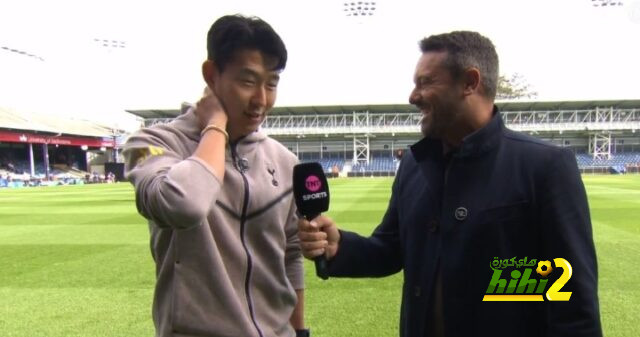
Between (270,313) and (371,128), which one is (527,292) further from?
(371,128)

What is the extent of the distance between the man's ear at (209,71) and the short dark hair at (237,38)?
17mm

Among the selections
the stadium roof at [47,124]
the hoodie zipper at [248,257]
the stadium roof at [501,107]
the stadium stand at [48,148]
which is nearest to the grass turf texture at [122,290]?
the hoodie zipper at [248,257]

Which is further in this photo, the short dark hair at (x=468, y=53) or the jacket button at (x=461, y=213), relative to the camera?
the short dark hair at (x=468, y=53)

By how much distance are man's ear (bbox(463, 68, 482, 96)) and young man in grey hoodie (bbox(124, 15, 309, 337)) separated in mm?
759

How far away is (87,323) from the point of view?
4.93 metres

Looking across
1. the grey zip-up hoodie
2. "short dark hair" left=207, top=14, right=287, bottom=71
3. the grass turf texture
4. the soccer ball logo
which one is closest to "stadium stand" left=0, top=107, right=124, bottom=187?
the grass turf texture

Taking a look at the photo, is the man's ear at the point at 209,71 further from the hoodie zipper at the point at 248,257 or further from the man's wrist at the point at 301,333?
the man's wrist at the point at 301,333

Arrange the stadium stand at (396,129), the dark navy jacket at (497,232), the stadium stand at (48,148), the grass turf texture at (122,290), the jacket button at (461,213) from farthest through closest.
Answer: the stadium stand at (396,129)
the stadium stand at (48,148)
the grass turf texture at (122,290)
the jacket button at (461,213)
the dark navy jacket at (497,232)

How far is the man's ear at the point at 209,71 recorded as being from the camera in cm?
183

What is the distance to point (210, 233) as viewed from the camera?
175cm

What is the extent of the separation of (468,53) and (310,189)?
87 centimetres

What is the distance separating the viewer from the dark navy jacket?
1791 mm

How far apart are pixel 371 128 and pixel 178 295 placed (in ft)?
183

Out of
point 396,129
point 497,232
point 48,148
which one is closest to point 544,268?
point 497,232
